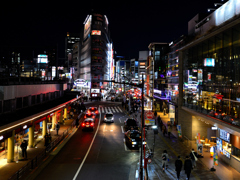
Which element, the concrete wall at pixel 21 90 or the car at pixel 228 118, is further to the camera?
the concrete wall at pixel 21 90

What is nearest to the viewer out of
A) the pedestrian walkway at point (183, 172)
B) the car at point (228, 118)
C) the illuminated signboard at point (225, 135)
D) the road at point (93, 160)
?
the pedestrian walkway at point (183, 172)

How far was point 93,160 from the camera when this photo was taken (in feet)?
59.0

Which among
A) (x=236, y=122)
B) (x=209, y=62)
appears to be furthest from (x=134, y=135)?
(x=236, y=122)

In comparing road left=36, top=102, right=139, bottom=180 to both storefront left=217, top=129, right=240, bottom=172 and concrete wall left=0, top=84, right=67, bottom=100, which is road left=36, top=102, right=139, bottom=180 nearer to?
concrete wall left=0, top=84, right=67, bottom=100

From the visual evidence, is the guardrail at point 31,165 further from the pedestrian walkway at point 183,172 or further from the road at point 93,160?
the pedestrian walkway at point 183,172

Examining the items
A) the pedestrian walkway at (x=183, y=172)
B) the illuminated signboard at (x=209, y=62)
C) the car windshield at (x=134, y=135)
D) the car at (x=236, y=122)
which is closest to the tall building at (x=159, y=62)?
the pedestrian walkway at (x=183, y=172)

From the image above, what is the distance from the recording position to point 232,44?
51.3ft

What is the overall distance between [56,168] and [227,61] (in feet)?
46.3

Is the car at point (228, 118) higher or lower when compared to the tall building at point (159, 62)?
lower

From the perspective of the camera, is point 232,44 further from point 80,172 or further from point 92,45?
point 92,45

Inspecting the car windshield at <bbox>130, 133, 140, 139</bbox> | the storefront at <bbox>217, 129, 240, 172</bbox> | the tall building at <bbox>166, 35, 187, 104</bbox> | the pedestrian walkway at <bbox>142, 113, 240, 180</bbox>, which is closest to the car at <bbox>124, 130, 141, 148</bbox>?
the car windshield at <bbox>130, 133, 140, 139</bbox>

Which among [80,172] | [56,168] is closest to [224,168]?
[80,172]

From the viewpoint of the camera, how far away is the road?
14.8 meters

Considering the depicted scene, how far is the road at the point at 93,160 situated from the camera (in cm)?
1482
